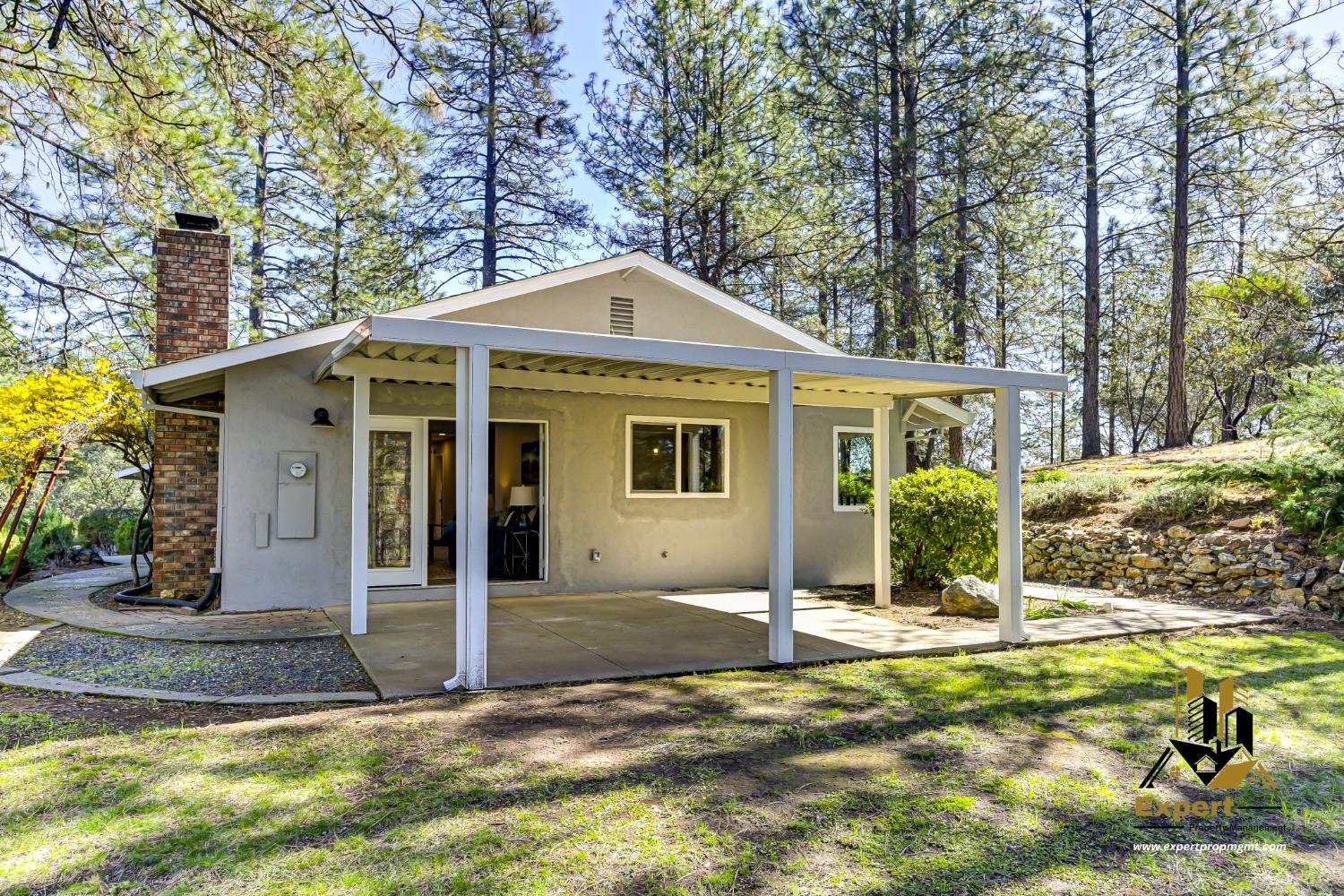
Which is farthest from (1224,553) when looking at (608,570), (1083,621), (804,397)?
(608,570)

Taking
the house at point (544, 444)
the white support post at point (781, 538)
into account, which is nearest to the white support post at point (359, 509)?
the house at point (544, 444)

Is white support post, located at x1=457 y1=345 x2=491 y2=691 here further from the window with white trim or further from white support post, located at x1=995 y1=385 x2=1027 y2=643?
the window with white trim

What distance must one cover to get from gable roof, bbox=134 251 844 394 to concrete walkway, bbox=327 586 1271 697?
8.54 feet

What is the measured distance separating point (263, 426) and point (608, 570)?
4126 millimetres

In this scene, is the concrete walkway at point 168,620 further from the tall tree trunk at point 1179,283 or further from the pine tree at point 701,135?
the tall tree trunk at point 1179,283

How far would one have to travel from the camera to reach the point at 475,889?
267 cm

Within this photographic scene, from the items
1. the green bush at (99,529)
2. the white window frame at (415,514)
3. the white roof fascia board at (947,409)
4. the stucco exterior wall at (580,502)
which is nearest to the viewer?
the stucco exterior wall at (580,502)

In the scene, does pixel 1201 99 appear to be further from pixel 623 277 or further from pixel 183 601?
pixel 183 601

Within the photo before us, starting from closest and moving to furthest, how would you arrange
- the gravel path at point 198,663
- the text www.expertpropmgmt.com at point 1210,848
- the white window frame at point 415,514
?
the text www.expertpropmgmt.com at point 1210,848 → the gravel path at point 198,663 → the white window frame at point 415,514

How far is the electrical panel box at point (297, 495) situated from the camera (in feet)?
26.8

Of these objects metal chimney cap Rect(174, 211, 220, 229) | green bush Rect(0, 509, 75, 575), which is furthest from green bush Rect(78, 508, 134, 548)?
metal chimney cap Rect(174, 211, 220, 229)

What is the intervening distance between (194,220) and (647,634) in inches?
248

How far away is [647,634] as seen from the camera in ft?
23.5

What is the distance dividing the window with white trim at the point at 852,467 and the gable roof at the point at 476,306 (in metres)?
1.28
